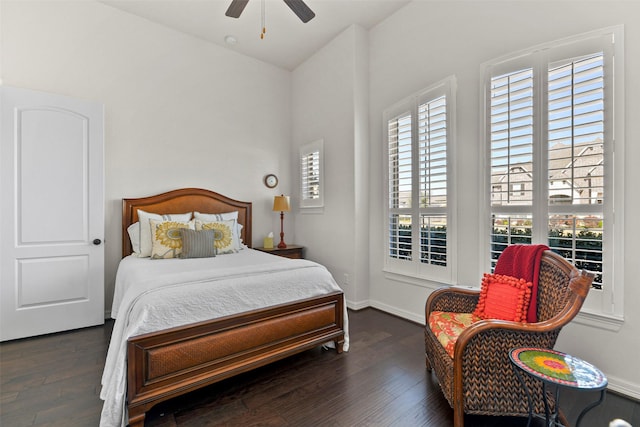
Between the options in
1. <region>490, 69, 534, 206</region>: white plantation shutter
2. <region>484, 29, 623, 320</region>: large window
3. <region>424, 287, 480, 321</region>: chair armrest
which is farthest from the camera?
<region>490, 69, 534, 206</region>: white plantation shutter

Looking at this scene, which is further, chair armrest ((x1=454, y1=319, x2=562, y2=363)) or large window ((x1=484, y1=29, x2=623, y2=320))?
large window ((x1=484, y1=29, x2=623, y2=320))

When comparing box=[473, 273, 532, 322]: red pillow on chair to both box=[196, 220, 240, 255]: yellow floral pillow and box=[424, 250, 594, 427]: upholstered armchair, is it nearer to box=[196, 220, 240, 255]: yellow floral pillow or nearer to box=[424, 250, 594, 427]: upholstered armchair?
box=[424, 250, 594, 427]: upholstered armchair

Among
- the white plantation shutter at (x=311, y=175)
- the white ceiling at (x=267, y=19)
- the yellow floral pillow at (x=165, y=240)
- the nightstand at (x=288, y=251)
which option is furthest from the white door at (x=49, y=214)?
the white plantation shutter at (x=311, y=175)

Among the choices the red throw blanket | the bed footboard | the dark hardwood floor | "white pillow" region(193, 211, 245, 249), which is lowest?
the dark hardwood floor

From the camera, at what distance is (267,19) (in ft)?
11.6

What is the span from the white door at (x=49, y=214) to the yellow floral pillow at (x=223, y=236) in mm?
1033

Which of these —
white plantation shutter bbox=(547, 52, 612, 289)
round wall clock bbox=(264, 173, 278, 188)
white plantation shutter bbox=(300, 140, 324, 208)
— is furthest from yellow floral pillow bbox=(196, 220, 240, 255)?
white plantation shutter bbox=(547, 52, 612, 289)

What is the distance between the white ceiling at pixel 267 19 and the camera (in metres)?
3.32

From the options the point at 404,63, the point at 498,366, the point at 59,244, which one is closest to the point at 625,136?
the point at 498,366

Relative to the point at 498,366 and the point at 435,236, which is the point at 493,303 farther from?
the point at 435,236

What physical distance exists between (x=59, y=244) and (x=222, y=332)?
2.20m

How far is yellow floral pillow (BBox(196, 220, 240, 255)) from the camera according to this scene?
3.39m

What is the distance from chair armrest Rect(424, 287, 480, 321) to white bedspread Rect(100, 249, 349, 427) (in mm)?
797

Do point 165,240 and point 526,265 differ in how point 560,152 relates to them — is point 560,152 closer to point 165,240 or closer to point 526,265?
point 526,265
